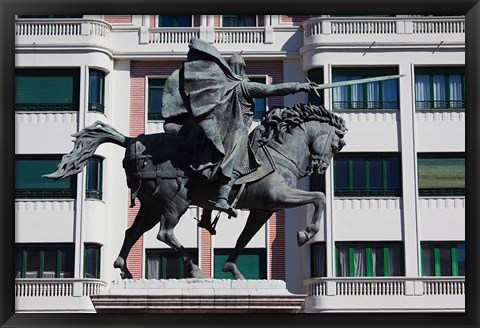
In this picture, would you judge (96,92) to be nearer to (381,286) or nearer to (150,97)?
(150,97)

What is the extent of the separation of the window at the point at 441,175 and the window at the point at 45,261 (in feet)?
36.6

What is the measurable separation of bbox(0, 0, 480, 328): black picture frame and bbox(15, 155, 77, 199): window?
24063mm

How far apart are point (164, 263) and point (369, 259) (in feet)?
20.8

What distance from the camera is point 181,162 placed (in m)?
21.3

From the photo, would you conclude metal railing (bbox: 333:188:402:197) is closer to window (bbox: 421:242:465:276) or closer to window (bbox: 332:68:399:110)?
window (bbox: 421:242:465:276)

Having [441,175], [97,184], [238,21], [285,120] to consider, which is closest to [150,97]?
[97,184]

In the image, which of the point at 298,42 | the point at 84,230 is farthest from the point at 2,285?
the point at 298,42

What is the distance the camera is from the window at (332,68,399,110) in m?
44.5

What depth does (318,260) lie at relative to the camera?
4359 cm

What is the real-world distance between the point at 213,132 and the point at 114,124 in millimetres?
24798

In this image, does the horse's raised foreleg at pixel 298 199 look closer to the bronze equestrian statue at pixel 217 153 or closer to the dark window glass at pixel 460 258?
the bronze equestrian statue at pixel 217 153

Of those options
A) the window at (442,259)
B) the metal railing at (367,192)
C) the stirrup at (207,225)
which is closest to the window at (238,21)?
the metal railing at (367,192)

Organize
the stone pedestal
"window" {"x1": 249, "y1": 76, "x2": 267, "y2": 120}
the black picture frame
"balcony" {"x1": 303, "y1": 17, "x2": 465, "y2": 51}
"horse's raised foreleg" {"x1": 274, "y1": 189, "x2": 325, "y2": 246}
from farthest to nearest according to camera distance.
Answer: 1. "balcony" {"x1": 303, "y1": 17, "x2": 465, "y2": 51}
2. "window" {"x1": 249, "y1": 76, "x2": 267, "y2": 120}
3. "horse's raised foreleg" {"x1": 274, "y1": 189, "x2": 325, "y2": 246}
4. the stone pedestal
5. the black picture frame

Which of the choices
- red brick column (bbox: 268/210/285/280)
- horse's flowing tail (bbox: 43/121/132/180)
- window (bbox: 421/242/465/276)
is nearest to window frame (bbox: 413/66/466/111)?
window (bbox: 421/242/465/276)
